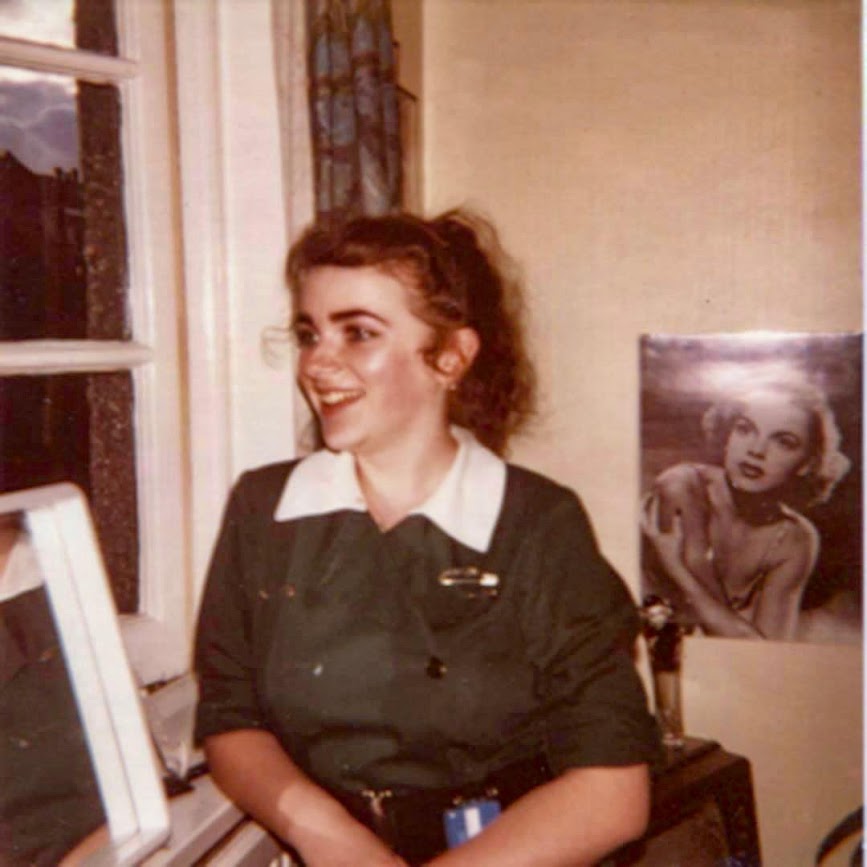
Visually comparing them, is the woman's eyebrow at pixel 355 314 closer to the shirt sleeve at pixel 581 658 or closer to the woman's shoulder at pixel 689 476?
the shirt sleeve at pixel 581 658

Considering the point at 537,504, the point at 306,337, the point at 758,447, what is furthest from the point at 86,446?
the point at 758,447

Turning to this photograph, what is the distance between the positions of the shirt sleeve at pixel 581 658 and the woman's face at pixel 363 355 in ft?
0.79

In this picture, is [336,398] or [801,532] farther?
[801,532]

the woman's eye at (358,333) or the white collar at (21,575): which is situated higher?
the woman's eye at (358,333)

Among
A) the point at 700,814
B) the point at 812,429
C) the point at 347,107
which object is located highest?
the point at 347,107

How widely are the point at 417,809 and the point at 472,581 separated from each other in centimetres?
27

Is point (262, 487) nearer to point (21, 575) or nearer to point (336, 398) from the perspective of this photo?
point (336, 398)

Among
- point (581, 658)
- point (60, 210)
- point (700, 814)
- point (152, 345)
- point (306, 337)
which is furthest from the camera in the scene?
point (700, 814)

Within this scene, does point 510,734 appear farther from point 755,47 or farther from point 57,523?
point 755,47

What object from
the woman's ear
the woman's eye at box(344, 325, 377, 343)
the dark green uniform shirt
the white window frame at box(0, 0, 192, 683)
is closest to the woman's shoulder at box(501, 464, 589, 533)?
the dark green uniform shirt

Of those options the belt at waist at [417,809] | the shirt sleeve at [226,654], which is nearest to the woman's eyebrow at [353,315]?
the shirt sleeve at [226,654]

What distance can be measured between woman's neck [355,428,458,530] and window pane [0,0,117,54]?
77 centimetres

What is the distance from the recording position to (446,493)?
1224 mm

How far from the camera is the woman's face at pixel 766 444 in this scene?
1.96m
